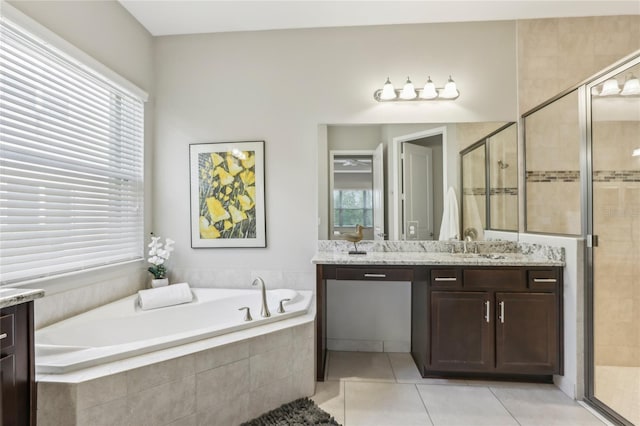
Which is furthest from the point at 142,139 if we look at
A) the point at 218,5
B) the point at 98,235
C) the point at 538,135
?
the point at 538,135

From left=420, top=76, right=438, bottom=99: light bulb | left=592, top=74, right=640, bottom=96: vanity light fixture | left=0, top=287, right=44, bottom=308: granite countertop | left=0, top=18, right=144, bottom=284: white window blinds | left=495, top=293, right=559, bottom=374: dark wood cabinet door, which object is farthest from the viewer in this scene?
left=420, top=76, right=438, bottom=99: light bulb

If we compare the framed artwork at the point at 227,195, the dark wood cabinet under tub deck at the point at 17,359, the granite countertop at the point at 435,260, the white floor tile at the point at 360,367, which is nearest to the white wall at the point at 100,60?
the framed artwork at the point at 227,195

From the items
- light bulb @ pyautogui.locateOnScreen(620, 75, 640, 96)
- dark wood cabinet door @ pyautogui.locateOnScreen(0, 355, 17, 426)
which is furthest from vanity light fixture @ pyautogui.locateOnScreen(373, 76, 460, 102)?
dark wood cabinet door @ pyautogui.locateOnScreen(0, 355, 17, 426)

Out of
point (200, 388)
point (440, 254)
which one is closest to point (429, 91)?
point (440, 254)

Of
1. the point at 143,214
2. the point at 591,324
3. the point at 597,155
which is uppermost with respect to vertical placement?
the point at 597,155

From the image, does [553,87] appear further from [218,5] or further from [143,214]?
[143,214]

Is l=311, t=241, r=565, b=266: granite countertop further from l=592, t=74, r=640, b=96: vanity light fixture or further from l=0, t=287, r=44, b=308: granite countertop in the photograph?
l=0, t=287, r=44, b=308: granite countertop

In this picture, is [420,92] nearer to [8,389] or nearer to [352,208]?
[352,208]

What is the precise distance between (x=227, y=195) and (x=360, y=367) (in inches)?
72.4

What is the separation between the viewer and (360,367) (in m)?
2.36

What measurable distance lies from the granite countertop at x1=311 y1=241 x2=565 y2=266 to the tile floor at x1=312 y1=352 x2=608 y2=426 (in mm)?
867

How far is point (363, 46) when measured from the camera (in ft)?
8.57

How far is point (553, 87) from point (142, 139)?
357cm

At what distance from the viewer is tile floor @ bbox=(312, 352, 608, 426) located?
1752 mm
